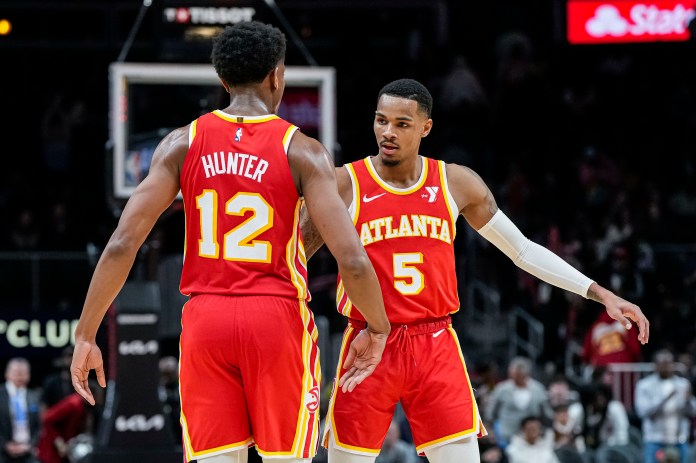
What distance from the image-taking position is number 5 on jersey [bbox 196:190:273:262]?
4957 millimetres

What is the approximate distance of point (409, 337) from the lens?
19.5ft

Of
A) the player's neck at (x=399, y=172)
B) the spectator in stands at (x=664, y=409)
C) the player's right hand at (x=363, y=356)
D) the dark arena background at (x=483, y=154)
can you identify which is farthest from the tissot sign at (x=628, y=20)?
the player's right hand at (x=363, y=356)

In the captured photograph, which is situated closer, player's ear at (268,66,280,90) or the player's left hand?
player's ear at (268,66,280,90)

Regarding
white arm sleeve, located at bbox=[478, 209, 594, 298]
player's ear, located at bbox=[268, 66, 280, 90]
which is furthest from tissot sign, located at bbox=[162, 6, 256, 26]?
player's ear, located at bbox=[268, 66, 280, 90]

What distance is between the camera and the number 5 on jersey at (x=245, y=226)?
4.96 metres

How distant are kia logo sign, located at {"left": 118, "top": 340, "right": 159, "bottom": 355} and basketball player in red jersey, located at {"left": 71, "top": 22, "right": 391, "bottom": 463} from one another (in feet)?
20.1

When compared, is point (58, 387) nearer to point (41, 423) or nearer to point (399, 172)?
point (41, 423)

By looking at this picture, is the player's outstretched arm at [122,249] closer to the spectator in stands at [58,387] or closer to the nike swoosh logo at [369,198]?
the nike swoosh logo at [369,198]

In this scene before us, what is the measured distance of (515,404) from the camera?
13.2 metres

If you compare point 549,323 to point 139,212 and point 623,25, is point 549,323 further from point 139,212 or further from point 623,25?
point 139,212

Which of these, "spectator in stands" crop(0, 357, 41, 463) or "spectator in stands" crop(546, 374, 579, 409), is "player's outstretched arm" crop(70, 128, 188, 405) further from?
"spectator in stands" crop(546, 374, 579, 409)

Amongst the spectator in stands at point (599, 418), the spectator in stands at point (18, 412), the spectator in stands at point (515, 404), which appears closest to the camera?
the spectator in stands at point (18, 412)

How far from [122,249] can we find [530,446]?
8.33 meters

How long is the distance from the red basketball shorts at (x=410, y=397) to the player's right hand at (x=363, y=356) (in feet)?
1.61
